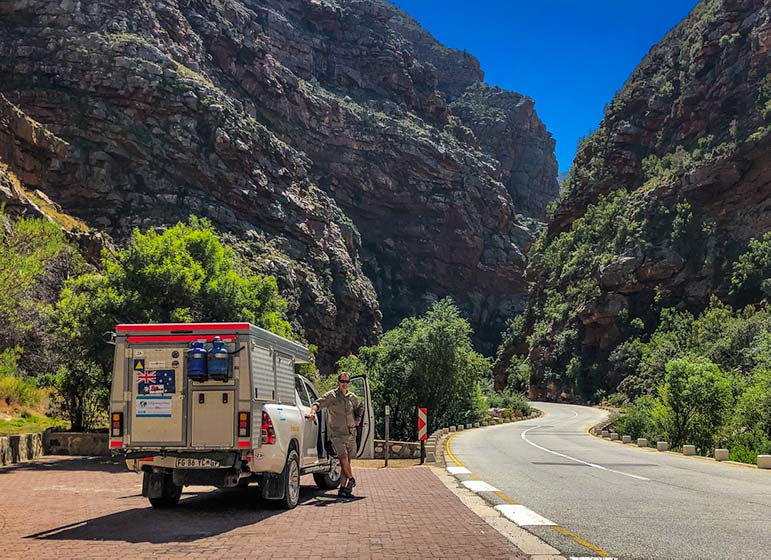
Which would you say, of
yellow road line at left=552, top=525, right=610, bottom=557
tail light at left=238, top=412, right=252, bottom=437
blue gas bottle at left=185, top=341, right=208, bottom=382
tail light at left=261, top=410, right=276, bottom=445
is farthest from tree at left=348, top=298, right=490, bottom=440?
yellow road line at left=552, top=525, right=610, bottom=557

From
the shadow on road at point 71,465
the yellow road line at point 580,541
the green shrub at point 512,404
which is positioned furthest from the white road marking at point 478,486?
the green shrub at point 512,404

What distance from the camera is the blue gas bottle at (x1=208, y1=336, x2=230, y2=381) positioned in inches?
342

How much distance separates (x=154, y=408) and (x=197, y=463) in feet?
3.27

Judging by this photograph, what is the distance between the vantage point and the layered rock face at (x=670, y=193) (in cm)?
7275

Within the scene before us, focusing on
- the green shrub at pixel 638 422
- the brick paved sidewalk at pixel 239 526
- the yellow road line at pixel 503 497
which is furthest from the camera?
the green shrub at pixel 638 422

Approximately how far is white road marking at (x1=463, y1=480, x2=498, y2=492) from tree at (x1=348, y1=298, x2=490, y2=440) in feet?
94.2

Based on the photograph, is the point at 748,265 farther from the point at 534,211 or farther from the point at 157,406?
the point at 534,211

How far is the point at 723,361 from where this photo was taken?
57.3m

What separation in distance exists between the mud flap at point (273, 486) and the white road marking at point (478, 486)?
12.1 feet

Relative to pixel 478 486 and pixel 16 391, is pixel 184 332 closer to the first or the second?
pixel 478 486

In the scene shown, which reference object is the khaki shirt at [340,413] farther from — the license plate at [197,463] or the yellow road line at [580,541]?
the yellow road line at [580,541]

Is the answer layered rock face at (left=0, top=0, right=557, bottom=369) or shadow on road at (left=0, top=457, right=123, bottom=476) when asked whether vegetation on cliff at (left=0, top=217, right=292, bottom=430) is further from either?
layered rock face at (left=0, top=0, right=557, bottom=369)

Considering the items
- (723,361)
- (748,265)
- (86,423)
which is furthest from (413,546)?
(748,265)

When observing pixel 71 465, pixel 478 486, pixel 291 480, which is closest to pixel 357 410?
pixel 291 480
